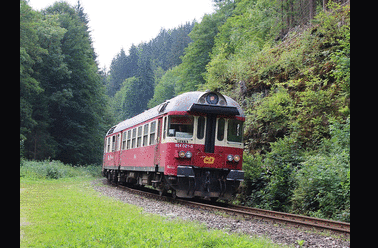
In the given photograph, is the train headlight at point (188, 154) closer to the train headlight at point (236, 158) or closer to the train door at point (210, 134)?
the train door at point (210, 134)

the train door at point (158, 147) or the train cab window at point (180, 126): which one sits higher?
the train cab window at point (180, 126)

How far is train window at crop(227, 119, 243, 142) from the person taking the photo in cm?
1297

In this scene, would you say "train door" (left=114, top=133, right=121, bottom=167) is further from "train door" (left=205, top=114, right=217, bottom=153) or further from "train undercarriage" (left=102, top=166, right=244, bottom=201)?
"train door" (left=205, top=114, right=217, bottom=153)

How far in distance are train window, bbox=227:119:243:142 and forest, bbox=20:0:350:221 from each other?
1663 millimetres

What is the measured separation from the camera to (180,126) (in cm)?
1269

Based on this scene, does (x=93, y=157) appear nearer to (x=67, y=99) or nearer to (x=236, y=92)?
(x=67, y=99)

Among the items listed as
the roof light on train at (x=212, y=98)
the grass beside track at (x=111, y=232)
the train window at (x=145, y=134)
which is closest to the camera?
the grass beside track at (x=111, y=232)

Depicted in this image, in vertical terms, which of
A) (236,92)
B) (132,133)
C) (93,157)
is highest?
(236,92)

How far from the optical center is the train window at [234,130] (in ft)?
42.6

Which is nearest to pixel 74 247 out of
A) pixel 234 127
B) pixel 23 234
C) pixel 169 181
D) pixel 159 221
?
pixel 23 234

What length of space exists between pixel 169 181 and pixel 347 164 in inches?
218

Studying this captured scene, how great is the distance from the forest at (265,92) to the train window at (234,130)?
1.66 m

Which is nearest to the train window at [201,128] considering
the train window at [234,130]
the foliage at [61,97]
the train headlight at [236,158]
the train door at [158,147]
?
the train window at [234,130]

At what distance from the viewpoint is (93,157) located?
45.3 m
